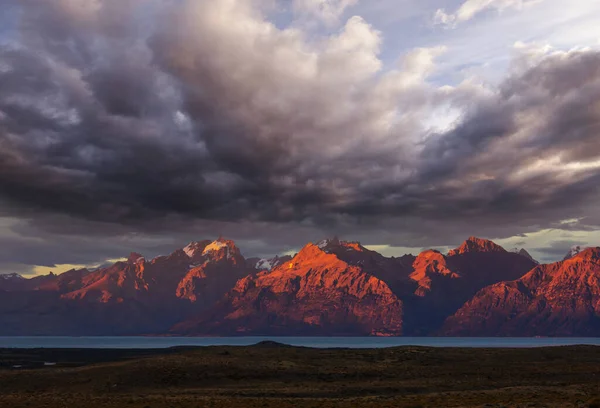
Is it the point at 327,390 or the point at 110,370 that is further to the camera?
the point at 110,370

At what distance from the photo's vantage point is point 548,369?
98.0 metres

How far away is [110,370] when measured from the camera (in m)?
99.9

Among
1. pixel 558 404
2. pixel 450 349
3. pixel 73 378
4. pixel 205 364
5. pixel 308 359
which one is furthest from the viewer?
pixel 450 349

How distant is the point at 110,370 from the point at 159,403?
38.4 meters

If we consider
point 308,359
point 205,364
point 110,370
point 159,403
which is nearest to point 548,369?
point 308,359

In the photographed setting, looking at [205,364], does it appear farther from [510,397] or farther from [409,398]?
[510,397]

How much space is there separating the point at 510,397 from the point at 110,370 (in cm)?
6435

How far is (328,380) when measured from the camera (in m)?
90.9

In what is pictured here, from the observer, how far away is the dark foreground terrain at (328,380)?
65.4m

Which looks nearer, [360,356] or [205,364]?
[205,364]

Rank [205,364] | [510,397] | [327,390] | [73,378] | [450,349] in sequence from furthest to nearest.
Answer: [450,349], [205,364], [73,378], [327,390], [510,397]

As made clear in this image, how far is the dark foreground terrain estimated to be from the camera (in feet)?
214

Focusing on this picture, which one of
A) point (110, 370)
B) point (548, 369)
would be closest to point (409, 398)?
point (548, 369)

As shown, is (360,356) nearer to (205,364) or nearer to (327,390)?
(205,364)
